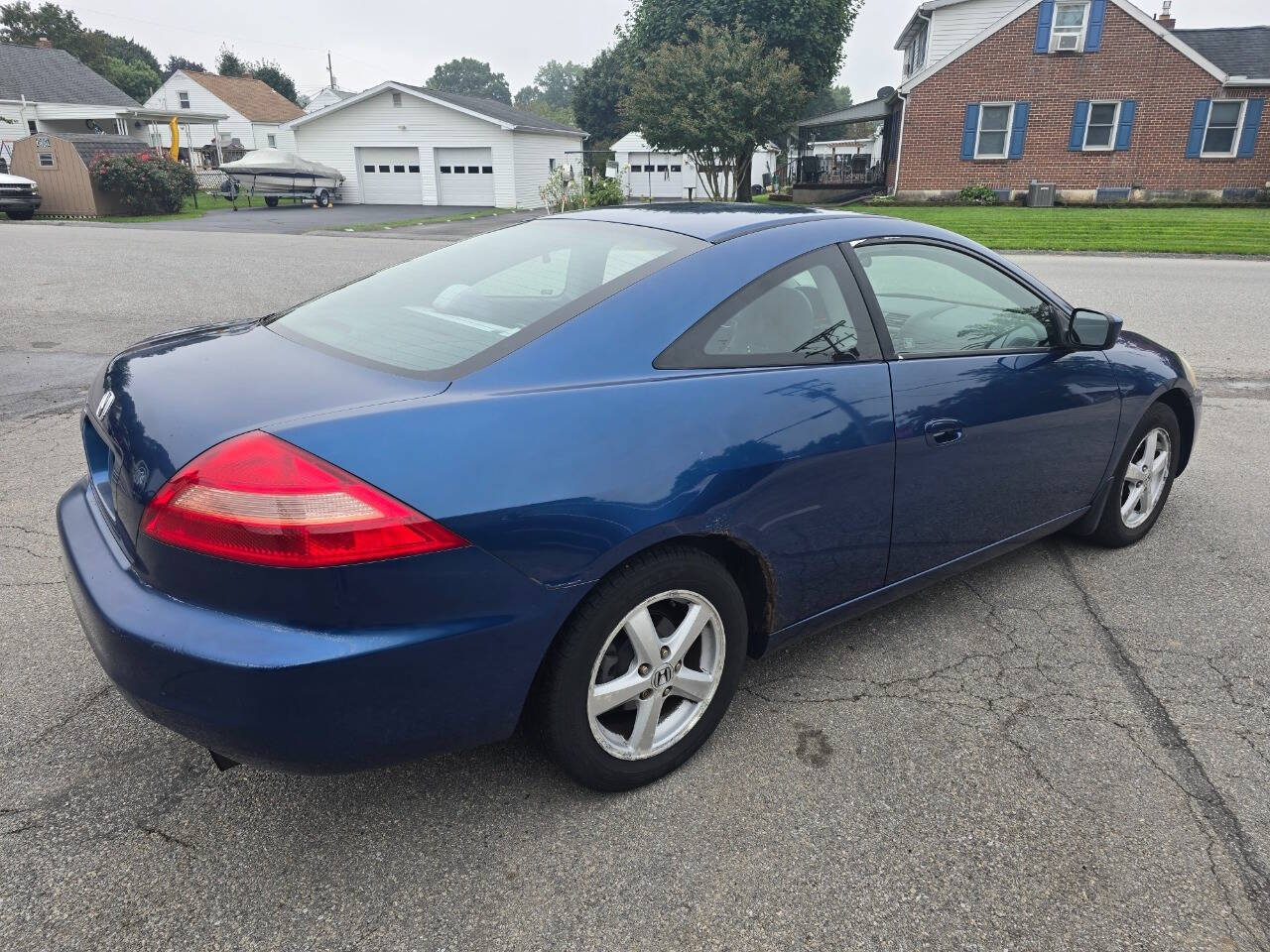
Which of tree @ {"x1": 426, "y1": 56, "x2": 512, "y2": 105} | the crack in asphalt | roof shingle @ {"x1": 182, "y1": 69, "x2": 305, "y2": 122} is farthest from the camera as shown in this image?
tree @ {"x1": 426, "y1": 56, "x2": 512, "y2": 105}

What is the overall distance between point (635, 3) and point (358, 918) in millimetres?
49780

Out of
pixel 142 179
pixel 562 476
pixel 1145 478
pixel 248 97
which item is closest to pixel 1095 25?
pixel 1145 478

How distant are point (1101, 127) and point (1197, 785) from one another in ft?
95.5

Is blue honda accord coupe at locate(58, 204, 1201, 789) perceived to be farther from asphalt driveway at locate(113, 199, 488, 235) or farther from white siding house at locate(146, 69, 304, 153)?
white siding house at locate(146, 69, 304, 153)

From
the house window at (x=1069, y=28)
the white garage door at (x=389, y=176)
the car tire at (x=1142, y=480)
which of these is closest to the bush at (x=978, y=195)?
the house window at (x=1069, y=28)

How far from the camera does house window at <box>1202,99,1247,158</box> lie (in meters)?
25.5

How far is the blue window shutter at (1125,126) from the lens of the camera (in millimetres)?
25844

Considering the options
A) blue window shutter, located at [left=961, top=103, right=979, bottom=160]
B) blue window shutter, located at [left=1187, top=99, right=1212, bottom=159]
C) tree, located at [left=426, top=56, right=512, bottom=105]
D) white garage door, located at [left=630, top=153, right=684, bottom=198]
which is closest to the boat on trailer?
white garage door, located at [left=630, top=153, right=684, bottom=198]

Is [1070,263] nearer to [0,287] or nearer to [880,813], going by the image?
[880,813]

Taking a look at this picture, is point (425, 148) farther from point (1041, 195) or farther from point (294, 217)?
point (1041, 195)

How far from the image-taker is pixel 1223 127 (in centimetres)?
2573

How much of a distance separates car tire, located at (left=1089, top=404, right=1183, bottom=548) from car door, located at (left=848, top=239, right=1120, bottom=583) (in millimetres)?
286

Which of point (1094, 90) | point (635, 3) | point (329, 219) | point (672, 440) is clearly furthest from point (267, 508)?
point (635, 3)

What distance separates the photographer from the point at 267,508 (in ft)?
5.80
